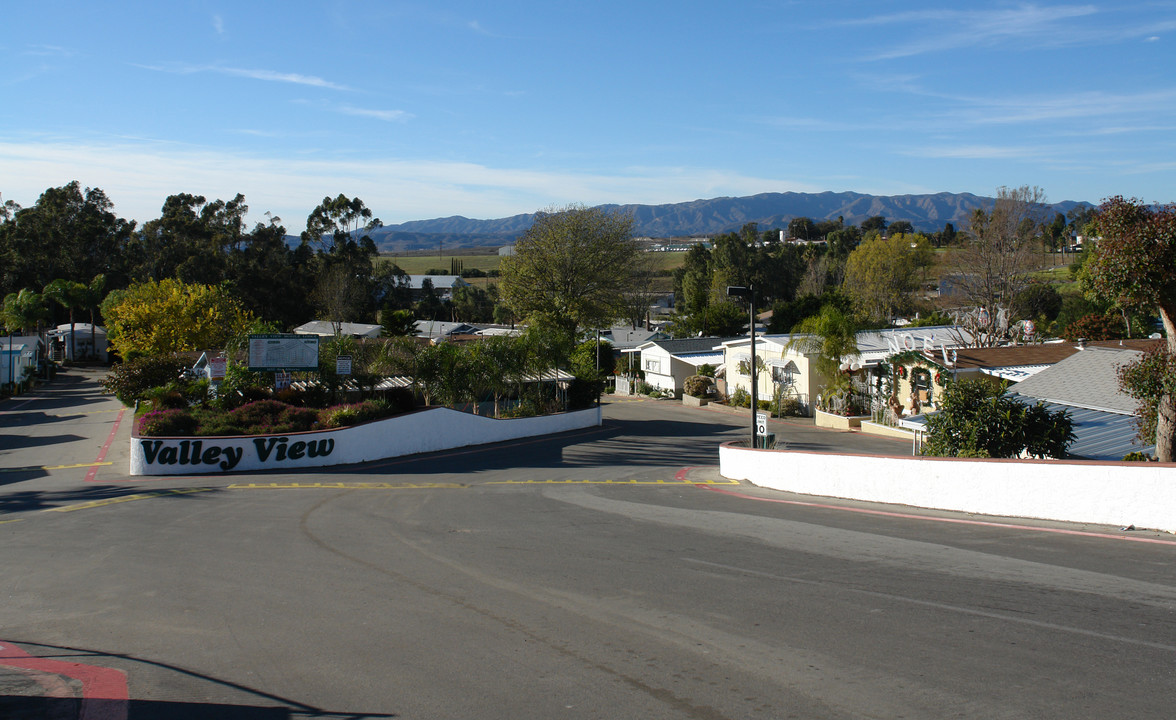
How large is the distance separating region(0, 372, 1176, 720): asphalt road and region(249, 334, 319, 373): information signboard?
1204cm

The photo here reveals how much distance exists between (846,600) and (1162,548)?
509cm

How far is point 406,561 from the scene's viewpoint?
11953 millimetres

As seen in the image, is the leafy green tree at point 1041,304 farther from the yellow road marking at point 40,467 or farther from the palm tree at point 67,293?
the palm tree at point 67,293

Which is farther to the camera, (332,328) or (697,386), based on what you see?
(332,328)

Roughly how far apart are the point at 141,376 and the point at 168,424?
11.1 meters

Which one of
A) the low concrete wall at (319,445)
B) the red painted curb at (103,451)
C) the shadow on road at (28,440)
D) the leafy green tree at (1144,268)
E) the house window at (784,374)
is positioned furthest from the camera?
the house window at (784,374)

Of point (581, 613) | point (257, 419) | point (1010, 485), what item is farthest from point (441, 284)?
point (581, 613)

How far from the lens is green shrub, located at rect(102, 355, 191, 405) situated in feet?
110

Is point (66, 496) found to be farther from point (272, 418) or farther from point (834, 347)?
point (834, 347)

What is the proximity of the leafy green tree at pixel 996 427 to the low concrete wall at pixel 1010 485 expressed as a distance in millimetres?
1613

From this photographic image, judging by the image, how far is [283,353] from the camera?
2958 centimetres

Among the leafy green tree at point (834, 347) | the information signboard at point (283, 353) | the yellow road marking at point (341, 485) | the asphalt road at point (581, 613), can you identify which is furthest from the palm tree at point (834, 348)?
the information signboard at point (283, 353)

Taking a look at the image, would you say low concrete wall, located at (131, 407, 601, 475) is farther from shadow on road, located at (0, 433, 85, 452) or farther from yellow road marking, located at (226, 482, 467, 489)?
shadow on road, located at (0, 433, 85, 452)

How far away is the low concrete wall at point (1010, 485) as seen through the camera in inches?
459
